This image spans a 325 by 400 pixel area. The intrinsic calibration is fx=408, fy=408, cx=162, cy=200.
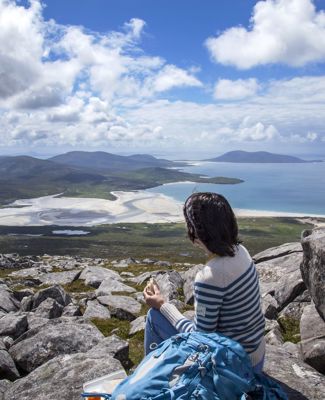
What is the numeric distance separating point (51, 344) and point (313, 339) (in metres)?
8.00

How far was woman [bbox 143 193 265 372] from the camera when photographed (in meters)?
5.93

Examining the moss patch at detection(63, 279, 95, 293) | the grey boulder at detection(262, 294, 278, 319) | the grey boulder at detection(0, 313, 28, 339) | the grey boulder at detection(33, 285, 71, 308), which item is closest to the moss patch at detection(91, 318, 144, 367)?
the grey boulder at detection(33, 285, 71, 308)

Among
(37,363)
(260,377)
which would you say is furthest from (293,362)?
(37,363)

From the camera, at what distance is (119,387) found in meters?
5.66

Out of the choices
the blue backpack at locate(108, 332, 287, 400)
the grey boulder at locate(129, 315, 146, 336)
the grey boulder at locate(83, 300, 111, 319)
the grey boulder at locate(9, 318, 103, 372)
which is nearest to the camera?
the blue backpack at locate(108, 332, 287, 400)

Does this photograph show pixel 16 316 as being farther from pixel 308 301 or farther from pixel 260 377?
pixel 260 377

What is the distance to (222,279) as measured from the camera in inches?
233

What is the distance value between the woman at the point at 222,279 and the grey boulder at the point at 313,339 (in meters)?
4.73

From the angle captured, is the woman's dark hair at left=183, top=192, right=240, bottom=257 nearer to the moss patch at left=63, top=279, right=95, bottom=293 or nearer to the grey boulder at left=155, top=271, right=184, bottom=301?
the grey boulder at left=155, top=271, right=184, bottom=301

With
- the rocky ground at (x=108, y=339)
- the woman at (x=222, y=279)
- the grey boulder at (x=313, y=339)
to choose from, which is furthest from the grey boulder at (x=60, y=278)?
the woman at (x=222, y=279)

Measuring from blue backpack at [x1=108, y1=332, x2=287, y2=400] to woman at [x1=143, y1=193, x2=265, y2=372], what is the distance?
0.51 metres

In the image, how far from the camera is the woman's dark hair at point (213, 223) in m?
6.10

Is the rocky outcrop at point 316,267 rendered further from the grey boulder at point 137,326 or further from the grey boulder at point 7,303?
the grey boulder at point 7,303

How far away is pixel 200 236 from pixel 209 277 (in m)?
0.67
